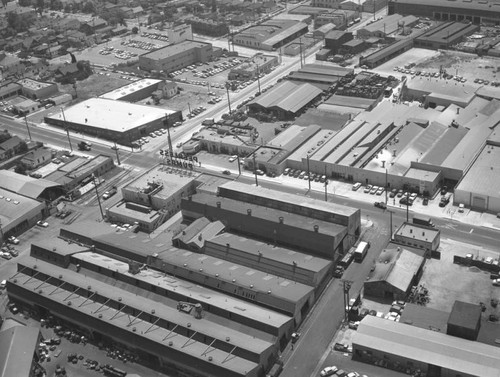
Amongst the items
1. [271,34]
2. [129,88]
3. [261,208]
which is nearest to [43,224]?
[261,208]

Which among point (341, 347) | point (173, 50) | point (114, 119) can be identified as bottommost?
point (341, 347)

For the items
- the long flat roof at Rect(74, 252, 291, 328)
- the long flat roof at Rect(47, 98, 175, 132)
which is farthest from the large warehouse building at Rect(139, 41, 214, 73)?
the long flat roof at Rect(74, 252, 291, 328)

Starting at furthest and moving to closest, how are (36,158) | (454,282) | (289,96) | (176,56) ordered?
(176,56) → (289,96) → (36,158) → (454,282)

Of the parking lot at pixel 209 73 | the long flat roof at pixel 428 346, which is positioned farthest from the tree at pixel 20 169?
the long flat roof at pixel 428 346

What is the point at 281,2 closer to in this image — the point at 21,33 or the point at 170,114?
the point at 21,33

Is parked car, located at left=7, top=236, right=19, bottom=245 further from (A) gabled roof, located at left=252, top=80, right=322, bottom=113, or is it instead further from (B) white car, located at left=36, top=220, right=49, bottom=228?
(A) gabled roof, located at left=252, top=80, right=322, bottom=113

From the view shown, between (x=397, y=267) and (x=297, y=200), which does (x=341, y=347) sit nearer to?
(x=397, y=267)
